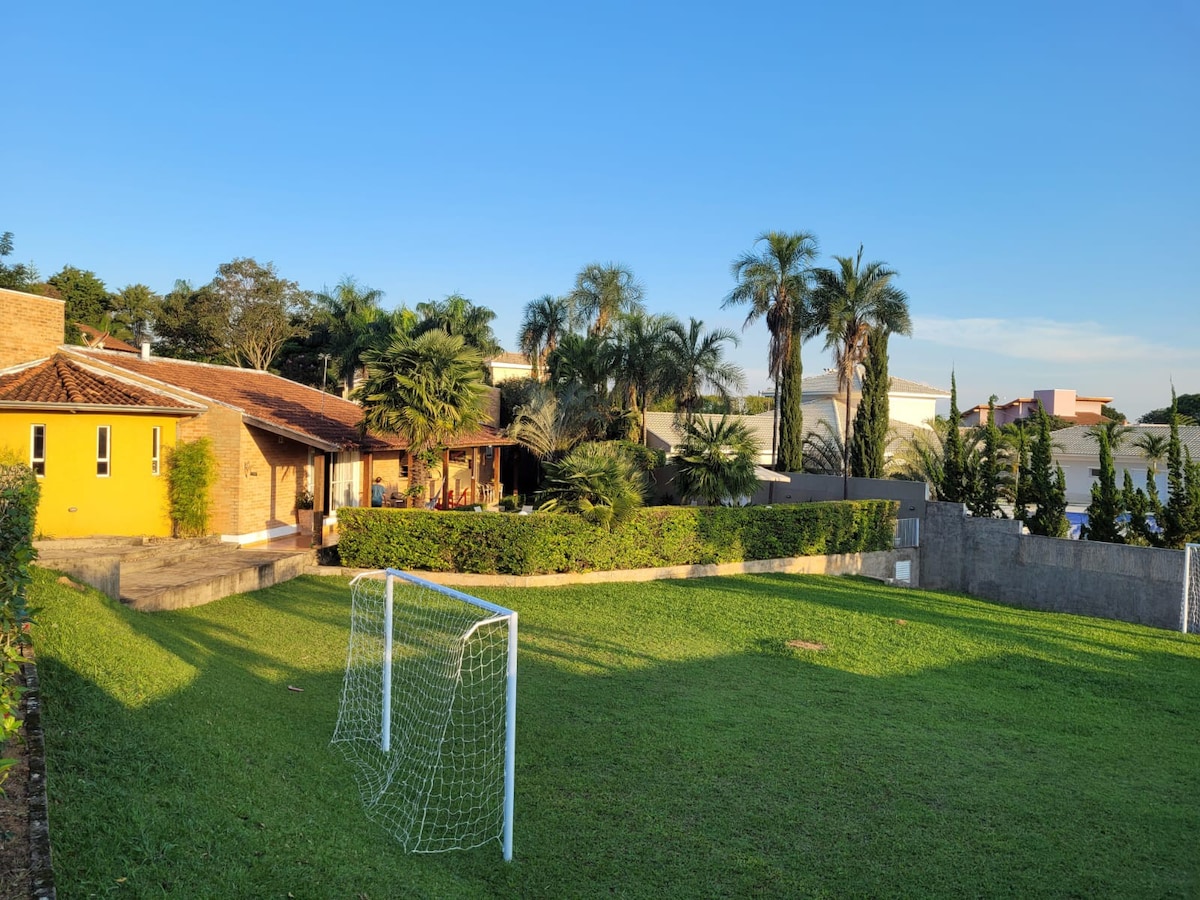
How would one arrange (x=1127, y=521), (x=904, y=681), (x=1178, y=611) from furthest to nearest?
(x=1127, y=521), (x=1178, y=611), (x=904, y=681)

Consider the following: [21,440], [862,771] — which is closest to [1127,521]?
[862,771]

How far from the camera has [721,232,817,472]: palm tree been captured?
3231 cm

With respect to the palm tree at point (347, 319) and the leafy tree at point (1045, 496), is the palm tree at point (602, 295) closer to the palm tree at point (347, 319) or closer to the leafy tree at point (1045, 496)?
the palm tree at point (347, 319)

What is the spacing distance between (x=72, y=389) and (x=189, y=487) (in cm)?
299

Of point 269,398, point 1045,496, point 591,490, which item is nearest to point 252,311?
point 269,398

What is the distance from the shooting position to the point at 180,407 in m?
18.1

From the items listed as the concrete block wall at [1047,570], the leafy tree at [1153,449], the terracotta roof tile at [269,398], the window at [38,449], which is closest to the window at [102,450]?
the window at [38,449]

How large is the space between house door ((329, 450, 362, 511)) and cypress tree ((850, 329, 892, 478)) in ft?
59.9

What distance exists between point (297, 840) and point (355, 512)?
12789 millimetres

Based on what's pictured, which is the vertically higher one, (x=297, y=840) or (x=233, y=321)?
(x=233, y=321)

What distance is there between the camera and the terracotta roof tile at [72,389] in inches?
661

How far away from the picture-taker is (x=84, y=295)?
52000 millimetres

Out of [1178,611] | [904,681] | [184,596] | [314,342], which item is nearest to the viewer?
[904,681]

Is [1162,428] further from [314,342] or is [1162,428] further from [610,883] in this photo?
[610,883]
